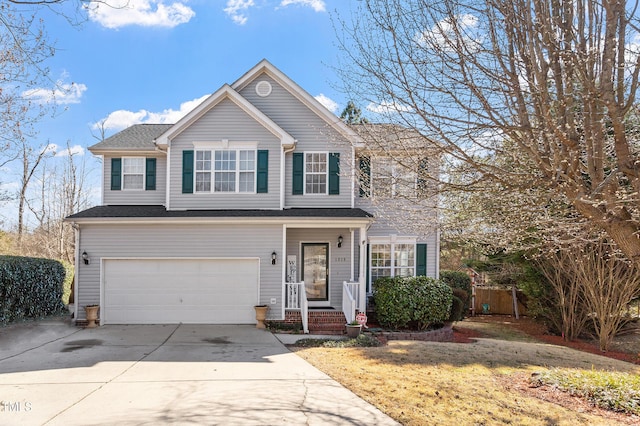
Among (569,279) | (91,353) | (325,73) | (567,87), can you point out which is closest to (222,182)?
(91,353)

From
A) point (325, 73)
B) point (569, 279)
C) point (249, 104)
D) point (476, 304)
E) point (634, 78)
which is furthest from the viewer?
point (476, 304)

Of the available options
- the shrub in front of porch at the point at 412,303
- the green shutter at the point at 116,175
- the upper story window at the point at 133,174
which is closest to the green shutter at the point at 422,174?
the shrub in front of porch at the point at 412,303

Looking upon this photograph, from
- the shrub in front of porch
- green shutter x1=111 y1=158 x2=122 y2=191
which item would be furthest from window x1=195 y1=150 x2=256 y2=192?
the shrub in front of porch

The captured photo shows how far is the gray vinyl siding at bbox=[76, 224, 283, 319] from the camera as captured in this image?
1275 cm

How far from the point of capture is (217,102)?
13.6 metres

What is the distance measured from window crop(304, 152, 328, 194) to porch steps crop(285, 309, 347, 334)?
3947 mm

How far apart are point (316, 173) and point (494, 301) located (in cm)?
1188

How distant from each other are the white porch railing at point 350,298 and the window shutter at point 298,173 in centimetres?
343

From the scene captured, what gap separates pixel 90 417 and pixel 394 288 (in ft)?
29.3

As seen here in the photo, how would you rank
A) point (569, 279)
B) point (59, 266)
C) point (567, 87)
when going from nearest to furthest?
point (567, 87) < point (569, 279) < point (59, 266)

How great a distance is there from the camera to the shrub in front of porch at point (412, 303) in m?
12.4

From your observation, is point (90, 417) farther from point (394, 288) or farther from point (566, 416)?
point (394, 288)

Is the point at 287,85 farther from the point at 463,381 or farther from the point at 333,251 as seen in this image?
the point at 463,381

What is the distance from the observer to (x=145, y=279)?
42.4 feet
